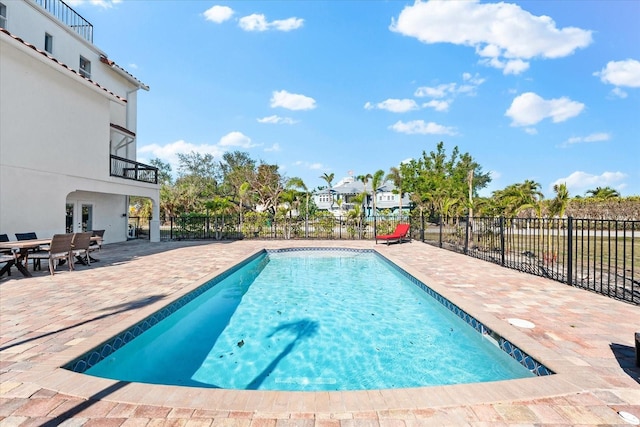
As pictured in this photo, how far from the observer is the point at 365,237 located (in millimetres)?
19750

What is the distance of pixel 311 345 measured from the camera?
498cm

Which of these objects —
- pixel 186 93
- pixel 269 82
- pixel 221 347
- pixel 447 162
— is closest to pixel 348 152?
pixel 447 162

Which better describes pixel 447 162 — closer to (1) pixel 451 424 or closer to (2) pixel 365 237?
(2) pixel 365 237

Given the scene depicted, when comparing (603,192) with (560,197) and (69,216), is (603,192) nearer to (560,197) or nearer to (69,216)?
(560,197)

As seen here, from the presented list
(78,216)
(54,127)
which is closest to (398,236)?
(54,127)

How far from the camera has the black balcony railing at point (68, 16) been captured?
1374cm

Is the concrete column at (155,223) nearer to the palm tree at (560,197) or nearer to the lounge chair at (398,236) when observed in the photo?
the lounge chair at (398,236)

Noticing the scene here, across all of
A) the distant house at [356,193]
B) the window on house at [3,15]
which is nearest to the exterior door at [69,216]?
the window on house at [3,15]

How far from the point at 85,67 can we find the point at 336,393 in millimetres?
19758

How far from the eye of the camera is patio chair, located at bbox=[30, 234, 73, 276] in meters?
7.90

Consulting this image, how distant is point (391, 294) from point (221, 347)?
456 cm

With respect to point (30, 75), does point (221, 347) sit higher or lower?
lower

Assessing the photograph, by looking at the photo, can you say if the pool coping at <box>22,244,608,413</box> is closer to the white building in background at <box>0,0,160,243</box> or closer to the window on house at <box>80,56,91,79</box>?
the white building in background at <box>0,0,160,243</box>

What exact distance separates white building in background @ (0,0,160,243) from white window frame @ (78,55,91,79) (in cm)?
4
